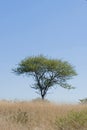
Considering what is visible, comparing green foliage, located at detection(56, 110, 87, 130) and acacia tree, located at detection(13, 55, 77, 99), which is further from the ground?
acacia tree, located at detection(13, 55, 77, 99)

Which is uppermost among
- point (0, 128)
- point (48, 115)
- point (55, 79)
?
point (55, 79)

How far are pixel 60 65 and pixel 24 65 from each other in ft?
13.5

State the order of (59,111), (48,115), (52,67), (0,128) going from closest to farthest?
(0,128) < (48,115) < (59,111) < (52,67)

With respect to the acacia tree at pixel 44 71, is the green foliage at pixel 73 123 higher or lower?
lower

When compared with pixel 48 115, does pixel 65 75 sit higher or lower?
higher

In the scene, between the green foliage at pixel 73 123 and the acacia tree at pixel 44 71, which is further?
the acacia tree at pixel 44 71

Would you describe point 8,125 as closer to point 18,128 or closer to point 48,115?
point 18,128

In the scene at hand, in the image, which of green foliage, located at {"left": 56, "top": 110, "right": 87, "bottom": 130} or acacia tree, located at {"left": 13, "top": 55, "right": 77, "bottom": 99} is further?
acacia tree, located at {"left": 13, "top": 55, "right": 77, "bottom": 99}

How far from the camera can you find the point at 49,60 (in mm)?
51000

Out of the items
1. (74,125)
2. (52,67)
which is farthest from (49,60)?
(74,125)

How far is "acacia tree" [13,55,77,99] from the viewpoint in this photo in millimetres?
50188

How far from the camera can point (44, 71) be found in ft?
164

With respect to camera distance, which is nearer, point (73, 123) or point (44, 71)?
point (73, 123)

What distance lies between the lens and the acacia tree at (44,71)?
1976 inches
